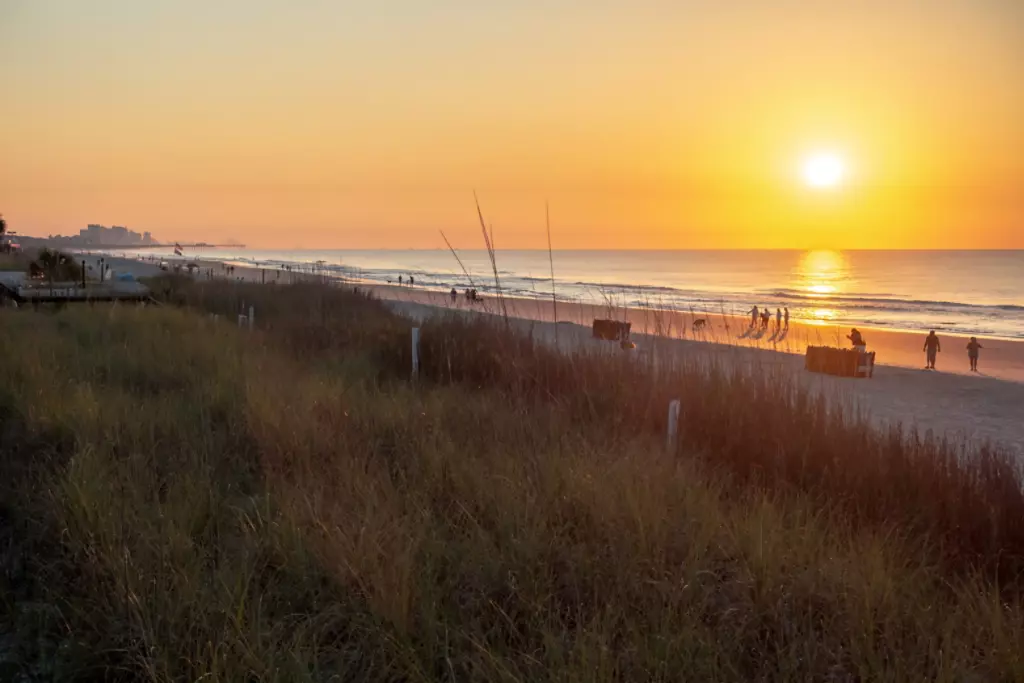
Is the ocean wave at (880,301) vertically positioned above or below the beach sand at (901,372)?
above

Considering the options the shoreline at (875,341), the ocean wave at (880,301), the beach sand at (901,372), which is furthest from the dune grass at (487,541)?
the ocean wave at (880,301)

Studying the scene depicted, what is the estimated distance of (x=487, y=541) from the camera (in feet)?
9.94

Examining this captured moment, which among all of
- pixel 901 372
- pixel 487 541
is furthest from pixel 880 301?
pixel 487 541

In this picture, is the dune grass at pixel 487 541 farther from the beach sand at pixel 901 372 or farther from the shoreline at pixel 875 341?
the shoreline at pixel 875 341

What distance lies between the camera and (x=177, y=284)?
21.1m

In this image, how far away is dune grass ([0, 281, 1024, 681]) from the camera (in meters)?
2.42

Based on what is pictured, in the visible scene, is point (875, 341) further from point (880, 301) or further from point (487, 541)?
point (487, 541)

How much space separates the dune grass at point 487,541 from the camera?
2.42 meters

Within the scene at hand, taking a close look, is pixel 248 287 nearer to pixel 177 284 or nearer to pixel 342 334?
pixel 177 284

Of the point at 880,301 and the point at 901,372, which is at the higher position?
the point at 880,301

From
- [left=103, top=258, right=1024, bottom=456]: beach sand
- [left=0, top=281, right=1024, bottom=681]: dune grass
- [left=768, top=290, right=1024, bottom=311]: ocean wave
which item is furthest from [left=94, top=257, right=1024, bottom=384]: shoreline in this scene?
[left=768, top=290, right=1024, bottom=311]: ocean wave

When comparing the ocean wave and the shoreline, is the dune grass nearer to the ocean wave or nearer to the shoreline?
the shoreline

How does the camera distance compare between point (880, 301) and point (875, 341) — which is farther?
point (880, 301)

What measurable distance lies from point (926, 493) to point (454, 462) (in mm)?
2874
